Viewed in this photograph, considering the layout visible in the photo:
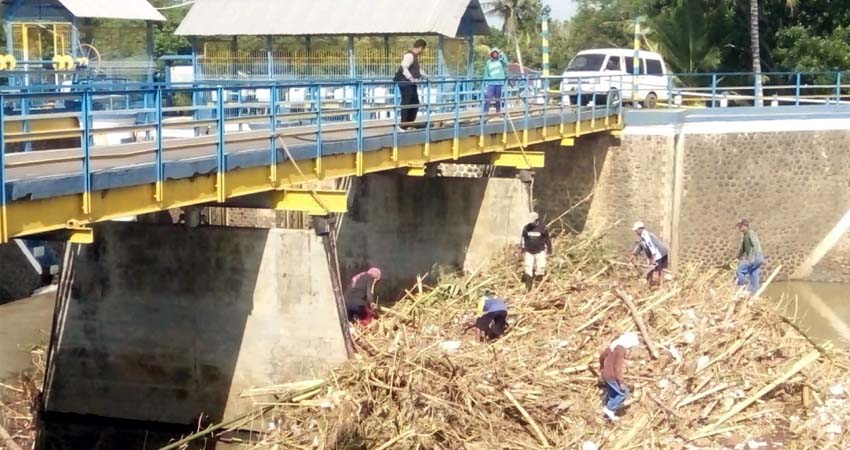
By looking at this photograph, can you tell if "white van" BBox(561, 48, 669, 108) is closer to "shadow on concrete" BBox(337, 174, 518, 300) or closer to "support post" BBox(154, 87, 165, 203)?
"shadow on concrete" BBox(337, 174, 518, 300)

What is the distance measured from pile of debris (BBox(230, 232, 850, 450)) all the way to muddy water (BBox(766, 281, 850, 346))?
4.46 metres

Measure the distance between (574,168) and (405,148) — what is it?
34.2 ft

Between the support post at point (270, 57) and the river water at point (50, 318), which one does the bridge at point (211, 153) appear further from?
the support post at point (270, 57)

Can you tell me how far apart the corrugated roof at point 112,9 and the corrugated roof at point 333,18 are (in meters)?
5.56

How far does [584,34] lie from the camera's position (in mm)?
65750

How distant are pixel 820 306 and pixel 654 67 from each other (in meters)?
11.0

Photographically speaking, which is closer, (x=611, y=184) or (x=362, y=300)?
(x=362, y=300)

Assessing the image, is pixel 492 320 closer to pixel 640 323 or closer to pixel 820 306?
pixel 640 323

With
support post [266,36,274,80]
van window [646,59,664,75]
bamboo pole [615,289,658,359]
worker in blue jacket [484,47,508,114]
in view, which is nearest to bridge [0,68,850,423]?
worker in blue jacket [484,47,508,114]

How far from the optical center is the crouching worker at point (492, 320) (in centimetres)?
1712

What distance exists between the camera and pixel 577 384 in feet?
49.4

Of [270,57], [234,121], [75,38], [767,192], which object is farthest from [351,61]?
[234,121]

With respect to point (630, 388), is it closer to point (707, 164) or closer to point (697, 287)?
point (697, 287)

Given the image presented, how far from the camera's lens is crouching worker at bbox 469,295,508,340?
17125mm
